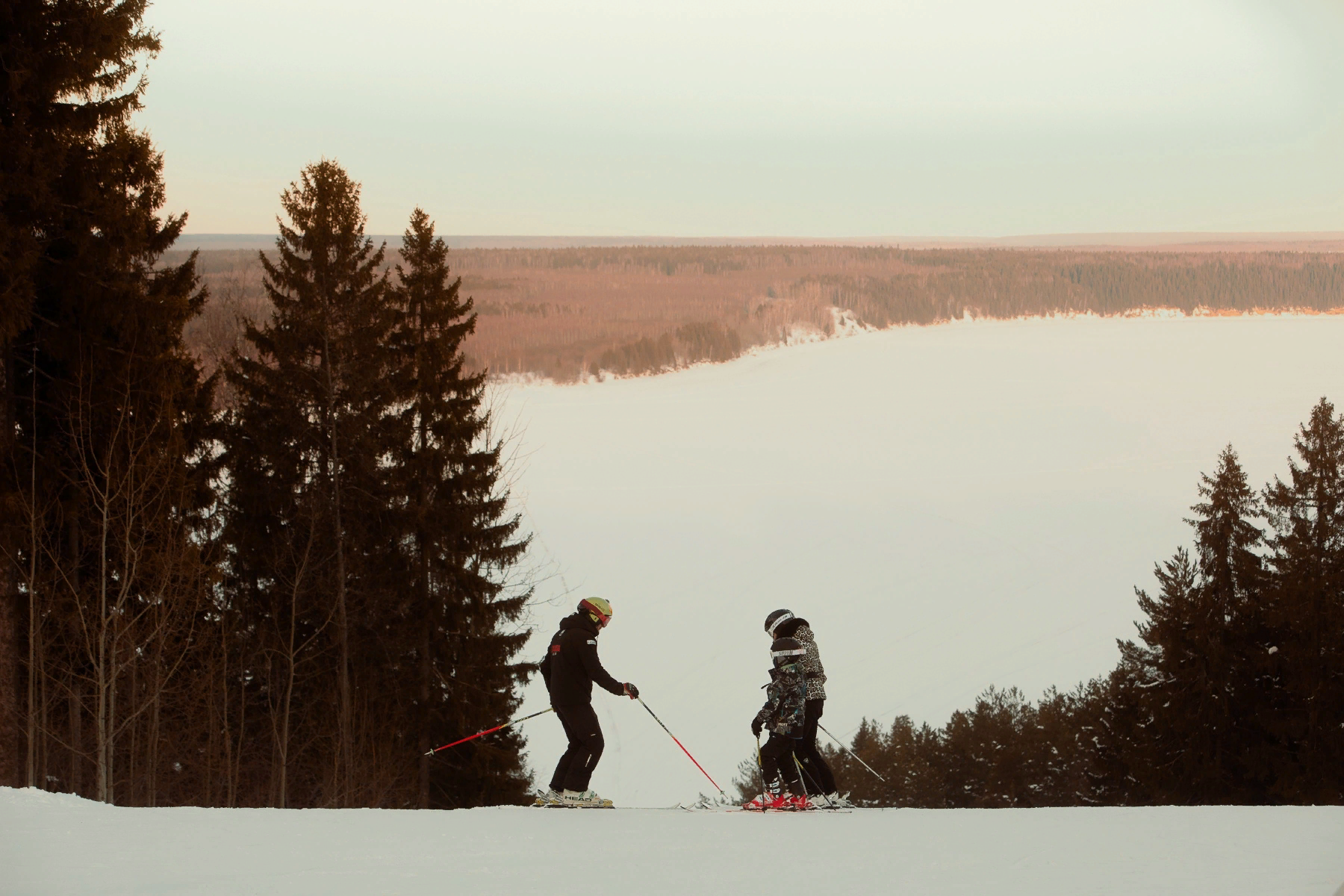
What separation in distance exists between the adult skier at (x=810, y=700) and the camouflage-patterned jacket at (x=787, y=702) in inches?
4.1

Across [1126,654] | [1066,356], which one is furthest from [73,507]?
[1066,356]

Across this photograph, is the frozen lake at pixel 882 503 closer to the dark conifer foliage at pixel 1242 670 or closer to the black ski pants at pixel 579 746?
the dark conifer foliage at pixel 1242 670

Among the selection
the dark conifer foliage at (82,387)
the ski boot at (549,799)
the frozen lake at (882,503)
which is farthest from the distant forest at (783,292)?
the ski boot at (549,799)

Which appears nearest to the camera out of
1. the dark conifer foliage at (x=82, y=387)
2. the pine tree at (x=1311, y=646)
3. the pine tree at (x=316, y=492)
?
the dark conifer foliage at (x=82, y=387)

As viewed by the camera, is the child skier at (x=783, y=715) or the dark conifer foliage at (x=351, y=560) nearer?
the child skier at (x=783, y=715)

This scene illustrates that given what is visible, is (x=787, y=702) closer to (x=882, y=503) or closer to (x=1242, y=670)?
(x=1242, y=670)

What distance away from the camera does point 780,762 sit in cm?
1127

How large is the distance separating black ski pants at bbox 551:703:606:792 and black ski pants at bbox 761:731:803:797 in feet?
4.61

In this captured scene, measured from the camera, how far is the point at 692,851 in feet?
27.2

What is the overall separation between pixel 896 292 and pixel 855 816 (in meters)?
167

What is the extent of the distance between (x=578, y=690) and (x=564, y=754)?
2.12 feet

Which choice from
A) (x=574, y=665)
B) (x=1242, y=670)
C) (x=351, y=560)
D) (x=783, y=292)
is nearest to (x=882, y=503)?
(x=1242, y=670)

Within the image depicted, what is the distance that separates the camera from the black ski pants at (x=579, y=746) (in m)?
11.0

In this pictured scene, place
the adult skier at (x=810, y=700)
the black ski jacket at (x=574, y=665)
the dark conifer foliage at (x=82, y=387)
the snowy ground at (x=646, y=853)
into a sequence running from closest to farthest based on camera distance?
the snowy ground at (x=646, y=853)
the black ski jacket at (x=574, y=665)
the adult skier at (x=810, y=700)
the dark conifer foliage at (x=82, y=387)
